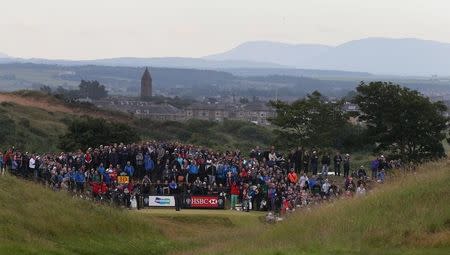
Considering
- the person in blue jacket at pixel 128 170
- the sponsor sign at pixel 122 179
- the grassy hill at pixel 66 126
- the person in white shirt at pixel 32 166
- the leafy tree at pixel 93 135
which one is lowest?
the grassy hill at pixel 66 126

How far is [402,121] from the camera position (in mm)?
52469

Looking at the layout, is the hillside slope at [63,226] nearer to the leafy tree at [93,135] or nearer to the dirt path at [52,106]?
the leafy tree at [93,135]

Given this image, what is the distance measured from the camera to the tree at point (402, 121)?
5122 cm

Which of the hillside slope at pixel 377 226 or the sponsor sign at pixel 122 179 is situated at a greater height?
the hillside slope at pixel 377 226

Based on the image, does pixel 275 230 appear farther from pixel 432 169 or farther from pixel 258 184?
pixel 258 184

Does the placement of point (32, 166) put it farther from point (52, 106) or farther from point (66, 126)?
point (52, 106)

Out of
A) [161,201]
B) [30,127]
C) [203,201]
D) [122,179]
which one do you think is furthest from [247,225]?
[30,127]

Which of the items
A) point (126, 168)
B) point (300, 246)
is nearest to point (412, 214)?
point (300, 246)

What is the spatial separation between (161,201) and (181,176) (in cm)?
153

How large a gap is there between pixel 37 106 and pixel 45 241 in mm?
79782

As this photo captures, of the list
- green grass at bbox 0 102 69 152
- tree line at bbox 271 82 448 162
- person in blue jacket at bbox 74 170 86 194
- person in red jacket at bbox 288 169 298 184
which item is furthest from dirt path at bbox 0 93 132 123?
person in blue jacket at bbox 74 170 86 194

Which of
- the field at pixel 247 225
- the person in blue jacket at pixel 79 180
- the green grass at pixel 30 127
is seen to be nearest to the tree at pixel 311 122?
the green grass at pixel 30 127

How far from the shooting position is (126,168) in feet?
122

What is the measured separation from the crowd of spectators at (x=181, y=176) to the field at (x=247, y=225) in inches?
89.6
